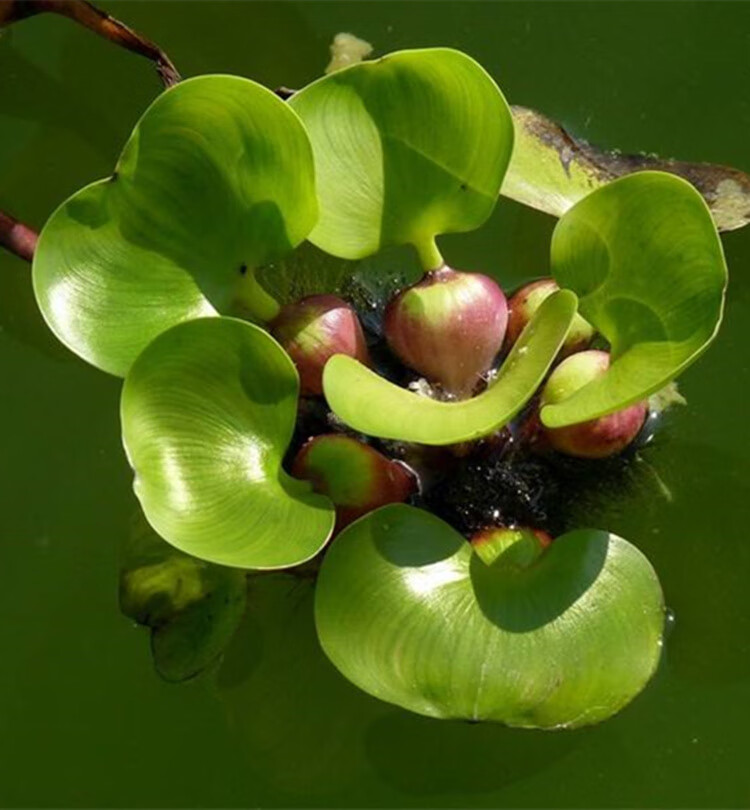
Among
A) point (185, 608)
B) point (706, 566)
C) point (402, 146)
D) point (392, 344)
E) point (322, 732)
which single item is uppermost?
point (402, 146)

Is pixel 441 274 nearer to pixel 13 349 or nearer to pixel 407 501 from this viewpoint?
pixel 407 501

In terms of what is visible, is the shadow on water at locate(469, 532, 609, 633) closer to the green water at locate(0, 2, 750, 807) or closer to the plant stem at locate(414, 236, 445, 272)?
the green water at locate(0, 2, 750, 807)

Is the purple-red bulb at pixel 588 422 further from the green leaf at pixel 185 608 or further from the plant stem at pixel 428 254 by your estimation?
the green leaf at pixel 185 608

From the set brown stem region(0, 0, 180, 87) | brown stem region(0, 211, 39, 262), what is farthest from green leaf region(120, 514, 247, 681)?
brown stem region(0, 0, 180, 87)

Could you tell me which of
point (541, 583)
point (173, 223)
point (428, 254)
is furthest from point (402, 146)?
point (541, 583)

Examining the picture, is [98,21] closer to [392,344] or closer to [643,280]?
[392,344]

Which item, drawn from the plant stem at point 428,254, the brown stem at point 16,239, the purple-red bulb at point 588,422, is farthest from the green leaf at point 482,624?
the brown stem at point 16,239
